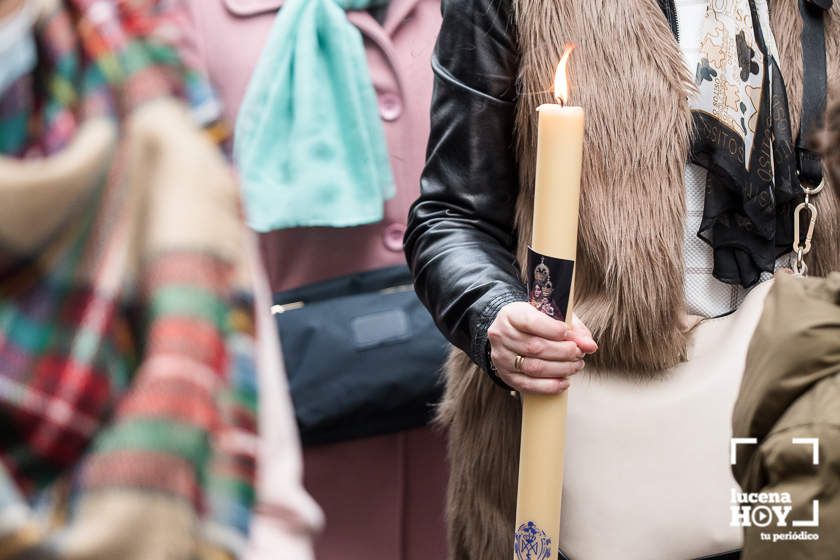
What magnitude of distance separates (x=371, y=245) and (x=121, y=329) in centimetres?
159

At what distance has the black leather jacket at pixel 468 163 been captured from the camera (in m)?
1.50

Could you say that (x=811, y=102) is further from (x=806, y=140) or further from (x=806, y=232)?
(x=806, y=232)

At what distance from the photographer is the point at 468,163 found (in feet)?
5.10

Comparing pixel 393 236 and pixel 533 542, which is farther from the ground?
pixel 533 542

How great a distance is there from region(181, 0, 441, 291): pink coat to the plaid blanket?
58.5 inches

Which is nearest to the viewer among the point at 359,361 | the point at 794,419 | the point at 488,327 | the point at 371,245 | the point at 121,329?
the point at 121,329

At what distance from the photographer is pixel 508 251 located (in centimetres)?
155

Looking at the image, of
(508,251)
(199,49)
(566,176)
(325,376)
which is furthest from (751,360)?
(199,49)

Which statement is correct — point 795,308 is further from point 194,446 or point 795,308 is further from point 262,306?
point 194,446

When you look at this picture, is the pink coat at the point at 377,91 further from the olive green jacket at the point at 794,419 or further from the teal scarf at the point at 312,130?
the olive green jacket at the point at 794,419

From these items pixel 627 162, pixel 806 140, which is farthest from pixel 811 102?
pixel 627 162

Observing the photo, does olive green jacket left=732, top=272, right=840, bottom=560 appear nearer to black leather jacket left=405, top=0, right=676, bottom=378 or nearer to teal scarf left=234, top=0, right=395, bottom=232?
black leather jacket left=405, top=0, right=676, bottom=378

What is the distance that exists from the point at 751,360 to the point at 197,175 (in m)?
0.56

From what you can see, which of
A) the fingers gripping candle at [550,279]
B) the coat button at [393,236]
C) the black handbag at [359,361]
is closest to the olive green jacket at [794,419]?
the fingers gripping candle at [550,279]
